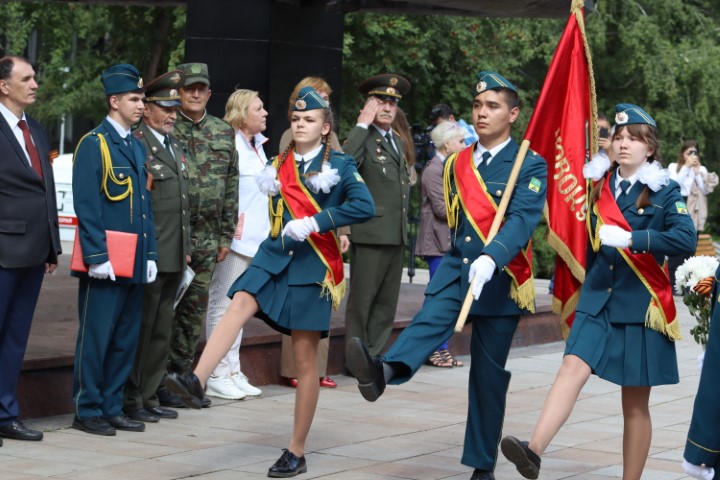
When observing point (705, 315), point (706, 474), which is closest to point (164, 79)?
point (705, 315)

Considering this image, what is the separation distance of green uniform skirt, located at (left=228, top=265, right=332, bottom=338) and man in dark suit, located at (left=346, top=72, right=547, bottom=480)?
589 millimetres

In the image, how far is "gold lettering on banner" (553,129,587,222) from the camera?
8.00 meters

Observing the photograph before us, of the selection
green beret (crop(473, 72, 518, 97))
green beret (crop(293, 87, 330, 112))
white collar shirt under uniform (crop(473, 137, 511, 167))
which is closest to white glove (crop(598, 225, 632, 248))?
white collar shirt under uniform (crop(473, 137, 511, 167))

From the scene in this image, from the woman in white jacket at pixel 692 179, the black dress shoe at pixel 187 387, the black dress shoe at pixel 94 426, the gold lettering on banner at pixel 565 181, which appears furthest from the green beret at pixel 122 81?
the woman in white jacket at pixel 692 179

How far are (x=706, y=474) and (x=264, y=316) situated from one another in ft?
9.28

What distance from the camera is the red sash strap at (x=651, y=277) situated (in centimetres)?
682

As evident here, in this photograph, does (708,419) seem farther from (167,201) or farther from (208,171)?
(208,171)

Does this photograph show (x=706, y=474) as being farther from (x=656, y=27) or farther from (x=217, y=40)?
(x=656, y=27)

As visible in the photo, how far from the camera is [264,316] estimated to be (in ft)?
24.5

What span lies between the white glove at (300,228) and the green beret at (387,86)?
3441 millimetres

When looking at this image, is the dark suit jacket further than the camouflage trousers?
No

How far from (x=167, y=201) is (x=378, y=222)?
7.65 ft

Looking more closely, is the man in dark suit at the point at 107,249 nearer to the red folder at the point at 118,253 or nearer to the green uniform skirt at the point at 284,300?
the red folder at the point at 118,253

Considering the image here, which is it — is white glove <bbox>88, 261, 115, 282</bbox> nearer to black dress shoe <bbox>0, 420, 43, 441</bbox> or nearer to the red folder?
the red folder
